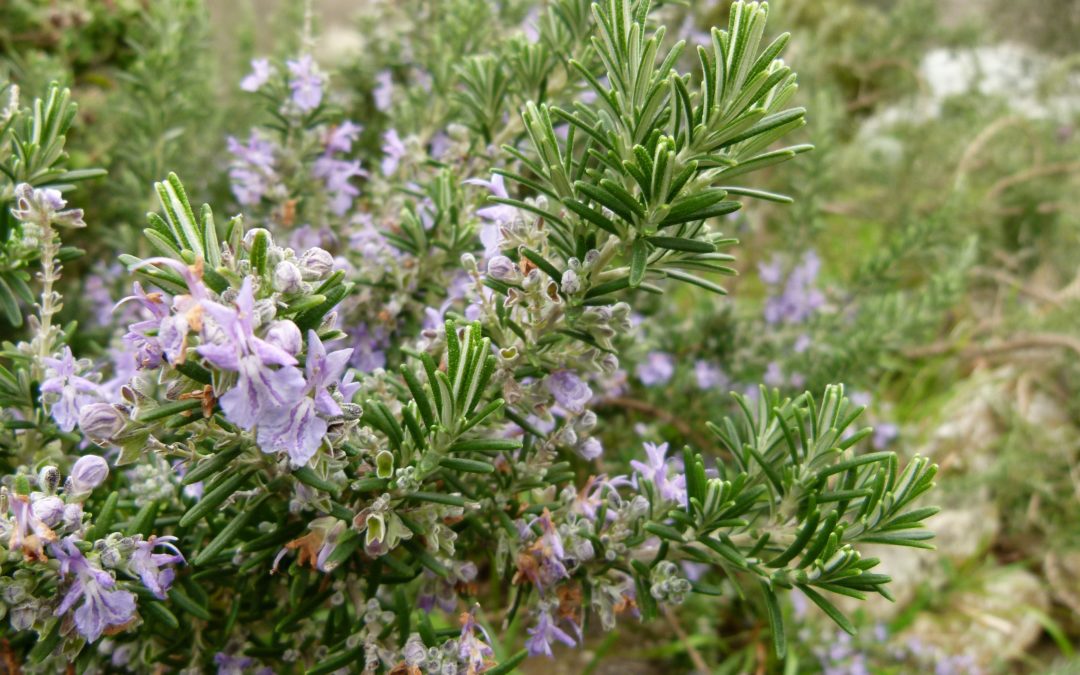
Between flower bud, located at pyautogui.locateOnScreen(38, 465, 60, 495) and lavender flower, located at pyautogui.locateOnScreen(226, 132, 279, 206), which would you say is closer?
flower bud, located at pyautogui.locateOnScreen(38, 465, 60, 495)

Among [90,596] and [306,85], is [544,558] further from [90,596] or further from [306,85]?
[306,85]

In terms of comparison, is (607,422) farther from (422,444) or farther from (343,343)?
(422,444)

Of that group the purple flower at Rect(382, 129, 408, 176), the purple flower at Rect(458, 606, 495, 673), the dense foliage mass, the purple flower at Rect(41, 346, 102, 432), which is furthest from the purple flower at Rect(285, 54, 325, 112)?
the purple flower at Rect(458, 606, 495, 673)

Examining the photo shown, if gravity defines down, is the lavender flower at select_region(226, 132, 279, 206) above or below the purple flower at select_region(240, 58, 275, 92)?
below

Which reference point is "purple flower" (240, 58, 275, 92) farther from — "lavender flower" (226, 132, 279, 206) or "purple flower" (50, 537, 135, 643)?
"purple flower" (50, 537, 135, 643)

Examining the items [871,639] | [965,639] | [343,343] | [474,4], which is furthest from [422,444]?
[965,639]

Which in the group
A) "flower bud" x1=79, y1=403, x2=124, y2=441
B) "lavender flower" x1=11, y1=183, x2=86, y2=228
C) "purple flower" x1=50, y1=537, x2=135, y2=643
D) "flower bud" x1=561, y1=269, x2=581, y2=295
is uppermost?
"flower bud" x1=561, y1=269, x2=581, y2=295
